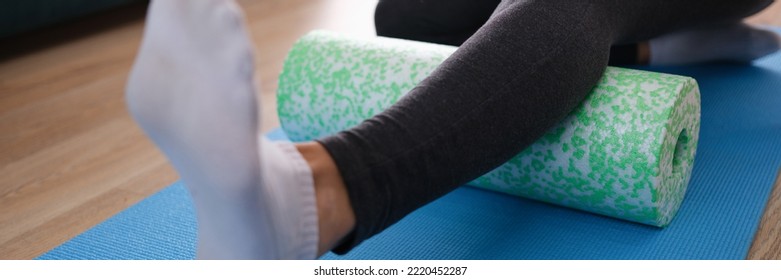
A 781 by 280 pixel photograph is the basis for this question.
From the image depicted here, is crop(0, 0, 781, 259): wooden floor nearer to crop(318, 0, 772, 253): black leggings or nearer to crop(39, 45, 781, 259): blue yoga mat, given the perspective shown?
crop(39, 45, 781, 259): blue yoga mat

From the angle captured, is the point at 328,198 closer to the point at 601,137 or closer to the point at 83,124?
the point at 601,137

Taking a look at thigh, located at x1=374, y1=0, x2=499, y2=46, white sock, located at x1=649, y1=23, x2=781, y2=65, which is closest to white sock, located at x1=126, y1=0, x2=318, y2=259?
thigh, located at x1=374, y1=0, x2=499, y2=46

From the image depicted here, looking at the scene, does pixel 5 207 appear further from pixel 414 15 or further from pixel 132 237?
pixel 414 15

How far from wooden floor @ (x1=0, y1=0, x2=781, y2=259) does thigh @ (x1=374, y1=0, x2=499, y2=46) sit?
33cm

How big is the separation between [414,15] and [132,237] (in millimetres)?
627

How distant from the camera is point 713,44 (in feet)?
5.46

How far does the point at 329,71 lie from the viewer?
4.36ft

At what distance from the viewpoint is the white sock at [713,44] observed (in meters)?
1.64

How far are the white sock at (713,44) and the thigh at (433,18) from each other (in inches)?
15.8

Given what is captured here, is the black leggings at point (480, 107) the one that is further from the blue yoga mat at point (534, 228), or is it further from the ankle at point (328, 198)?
the blue yoga mat at point (534, 228)

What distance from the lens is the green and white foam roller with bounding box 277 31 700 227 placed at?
1.08 meters

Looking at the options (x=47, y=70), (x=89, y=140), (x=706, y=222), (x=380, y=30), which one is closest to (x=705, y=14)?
(x=706, y=222)

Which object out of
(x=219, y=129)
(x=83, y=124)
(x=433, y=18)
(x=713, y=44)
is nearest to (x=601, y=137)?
(x=433, y=18)

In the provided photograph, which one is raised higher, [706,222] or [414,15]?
[414,15]
